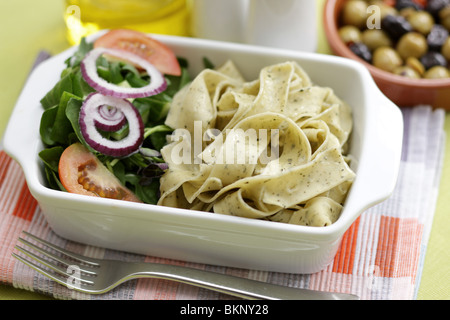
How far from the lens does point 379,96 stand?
7.98 ft

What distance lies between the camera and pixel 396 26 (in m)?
3.00

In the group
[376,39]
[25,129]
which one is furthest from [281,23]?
[25,129]

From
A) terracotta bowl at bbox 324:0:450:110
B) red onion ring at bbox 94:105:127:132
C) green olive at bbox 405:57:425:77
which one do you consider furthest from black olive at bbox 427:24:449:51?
red onion ring at bbox 94:105:127:132

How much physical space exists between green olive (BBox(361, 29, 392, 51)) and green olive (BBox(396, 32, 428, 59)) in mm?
78

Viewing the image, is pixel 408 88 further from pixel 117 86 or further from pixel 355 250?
pixel 117 86

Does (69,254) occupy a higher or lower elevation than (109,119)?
lower

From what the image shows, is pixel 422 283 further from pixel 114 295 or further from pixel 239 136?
pixel 114 295

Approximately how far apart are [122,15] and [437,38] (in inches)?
60.3

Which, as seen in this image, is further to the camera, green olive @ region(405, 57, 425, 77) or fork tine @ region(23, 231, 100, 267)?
green olive @ region(405, 57, 425, 77)

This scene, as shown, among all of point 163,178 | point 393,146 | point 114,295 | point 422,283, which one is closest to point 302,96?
point 393,146

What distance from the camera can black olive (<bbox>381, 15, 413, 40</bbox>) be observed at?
9.82ft

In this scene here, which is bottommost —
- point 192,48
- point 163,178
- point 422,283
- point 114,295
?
point 422,283

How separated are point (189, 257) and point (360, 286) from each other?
2.06ft

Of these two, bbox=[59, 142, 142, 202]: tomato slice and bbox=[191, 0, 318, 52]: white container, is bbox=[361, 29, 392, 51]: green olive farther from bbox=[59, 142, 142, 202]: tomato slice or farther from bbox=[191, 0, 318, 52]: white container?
bbox=[59, 142, 142, 202]: tomato slice
